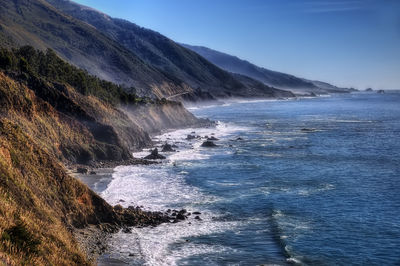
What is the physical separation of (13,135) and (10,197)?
6.12m

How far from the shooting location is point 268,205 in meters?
31.6

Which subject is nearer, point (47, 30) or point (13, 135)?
point (13, 135)

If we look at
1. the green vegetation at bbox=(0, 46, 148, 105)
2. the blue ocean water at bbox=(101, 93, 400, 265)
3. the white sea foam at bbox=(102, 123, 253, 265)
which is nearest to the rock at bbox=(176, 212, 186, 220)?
the white sea foam at bbox=(102, 123, 253, 265)

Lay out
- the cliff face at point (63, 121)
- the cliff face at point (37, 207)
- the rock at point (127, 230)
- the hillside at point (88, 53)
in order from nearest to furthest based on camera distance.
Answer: the cliff face at point (37, 207), the rock at point (127, 230), the cliff face at point (63, 121), the hillside at point (88, 53)

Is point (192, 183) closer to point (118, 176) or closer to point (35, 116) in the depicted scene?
point (118, 176)

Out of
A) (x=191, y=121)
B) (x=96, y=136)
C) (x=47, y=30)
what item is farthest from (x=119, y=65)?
(x=96, y=136)

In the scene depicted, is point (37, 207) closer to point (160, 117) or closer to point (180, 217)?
point (180, 217)

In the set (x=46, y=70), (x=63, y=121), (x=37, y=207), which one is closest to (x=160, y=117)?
(x=46, y=70)

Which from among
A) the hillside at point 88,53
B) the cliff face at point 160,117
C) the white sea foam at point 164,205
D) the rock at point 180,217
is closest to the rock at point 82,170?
the white sea foam at point 164,205

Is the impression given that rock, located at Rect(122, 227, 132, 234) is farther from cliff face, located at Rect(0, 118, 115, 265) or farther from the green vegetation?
the green vegetation

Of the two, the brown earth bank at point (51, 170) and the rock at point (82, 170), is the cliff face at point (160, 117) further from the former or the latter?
the rock at point (82, 170)

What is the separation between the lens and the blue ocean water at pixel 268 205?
2291cm

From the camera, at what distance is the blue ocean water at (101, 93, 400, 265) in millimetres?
22906

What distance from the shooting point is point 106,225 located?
82.1 feet
